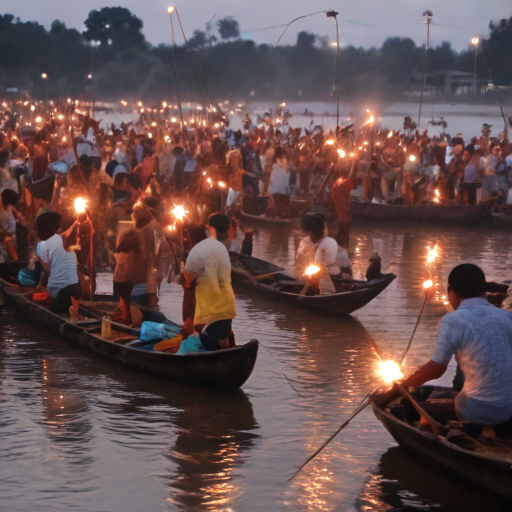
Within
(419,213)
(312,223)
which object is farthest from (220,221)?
(419,213)

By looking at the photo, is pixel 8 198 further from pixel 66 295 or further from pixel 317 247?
pixel 317 247

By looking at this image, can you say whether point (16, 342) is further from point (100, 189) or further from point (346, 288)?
point (346, 288)

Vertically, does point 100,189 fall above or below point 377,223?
above

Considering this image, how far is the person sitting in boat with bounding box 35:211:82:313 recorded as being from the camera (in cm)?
1128

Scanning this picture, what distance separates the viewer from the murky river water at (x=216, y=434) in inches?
274

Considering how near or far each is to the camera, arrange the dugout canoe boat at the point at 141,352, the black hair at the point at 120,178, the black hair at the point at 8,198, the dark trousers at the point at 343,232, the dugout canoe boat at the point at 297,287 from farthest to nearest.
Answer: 1. the dark trousers at the point at 343,232
2. the black hair at the point at 120,178
3. the black hair at the point at 8,198
4. the dugout canoe boat at the point at 297,287
5. the dugout canoe boat at the point at 141,352

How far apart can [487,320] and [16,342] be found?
267 inches

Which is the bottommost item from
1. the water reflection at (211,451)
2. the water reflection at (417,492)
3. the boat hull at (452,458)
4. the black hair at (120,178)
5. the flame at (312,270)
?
the water reflection at (417,492)

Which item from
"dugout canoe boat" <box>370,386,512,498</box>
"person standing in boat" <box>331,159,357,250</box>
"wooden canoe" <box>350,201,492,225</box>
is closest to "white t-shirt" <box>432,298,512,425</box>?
"dugout canoe boat" <box>370,386,512,498</box>

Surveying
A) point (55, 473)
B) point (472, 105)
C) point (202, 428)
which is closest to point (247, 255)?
point (202, 428)

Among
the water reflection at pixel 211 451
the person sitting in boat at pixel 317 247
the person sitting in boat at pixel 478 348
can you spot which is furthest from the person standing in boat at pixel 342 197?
the person sitting in boat at pixel 478 348

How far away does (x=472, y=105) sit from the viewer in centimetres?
5409

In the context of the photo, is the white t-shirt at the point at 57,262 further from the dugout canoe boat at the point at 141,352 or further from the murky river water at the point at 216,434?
the murky river water at the point at 216,434

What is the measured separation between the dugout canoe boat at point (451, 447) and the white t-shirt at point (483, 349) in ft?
0.88
